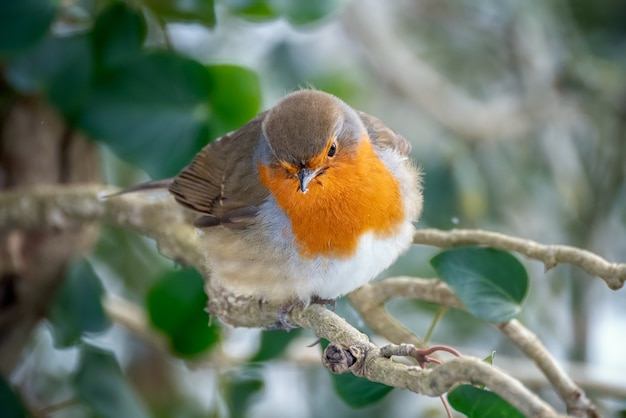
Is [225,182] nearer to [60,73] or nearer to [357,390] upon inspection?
[60,73]

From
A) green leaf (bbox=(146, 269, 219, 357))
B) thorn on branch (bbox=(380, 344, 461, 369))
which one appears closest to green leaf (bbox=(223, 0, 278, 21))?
green leaf (bbox=(146, 269, 219, 357))

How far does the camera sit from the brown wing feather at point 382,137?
6.92 ft

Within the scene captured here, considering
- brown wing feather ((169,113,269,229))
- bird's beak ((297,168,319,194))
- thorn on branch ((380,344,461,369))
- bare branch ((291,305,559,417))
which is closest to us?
bare branch ((291,305,559,417))

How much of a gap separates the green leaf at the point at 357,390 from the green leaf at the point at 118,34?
3.95ft

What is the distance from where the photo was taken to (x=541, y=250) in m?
1.72

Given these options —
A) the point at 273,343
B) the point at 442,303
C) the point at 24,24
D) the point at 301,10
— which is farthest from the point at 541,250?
the point at 24,24

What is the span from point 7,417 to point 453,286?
4.10 ft

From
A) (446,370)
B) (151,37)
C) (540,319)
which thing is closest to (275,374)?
(540,319)

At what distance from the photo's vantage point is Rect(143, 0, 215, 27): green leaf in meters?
2.33

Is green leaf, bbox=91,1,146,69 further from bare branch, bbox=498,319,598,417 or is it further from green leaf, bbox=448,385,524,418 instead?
green leaf, bbox=448,385,524,418

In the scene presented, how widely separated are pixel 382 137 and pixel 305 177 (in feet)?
1.23

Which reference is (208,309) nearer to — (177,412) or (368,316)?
(368,316)

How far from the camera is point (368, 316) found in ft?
6.32

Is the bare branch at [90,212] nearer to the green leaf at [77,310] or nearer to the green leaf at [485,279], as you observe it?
the green leaf at [77,310]
